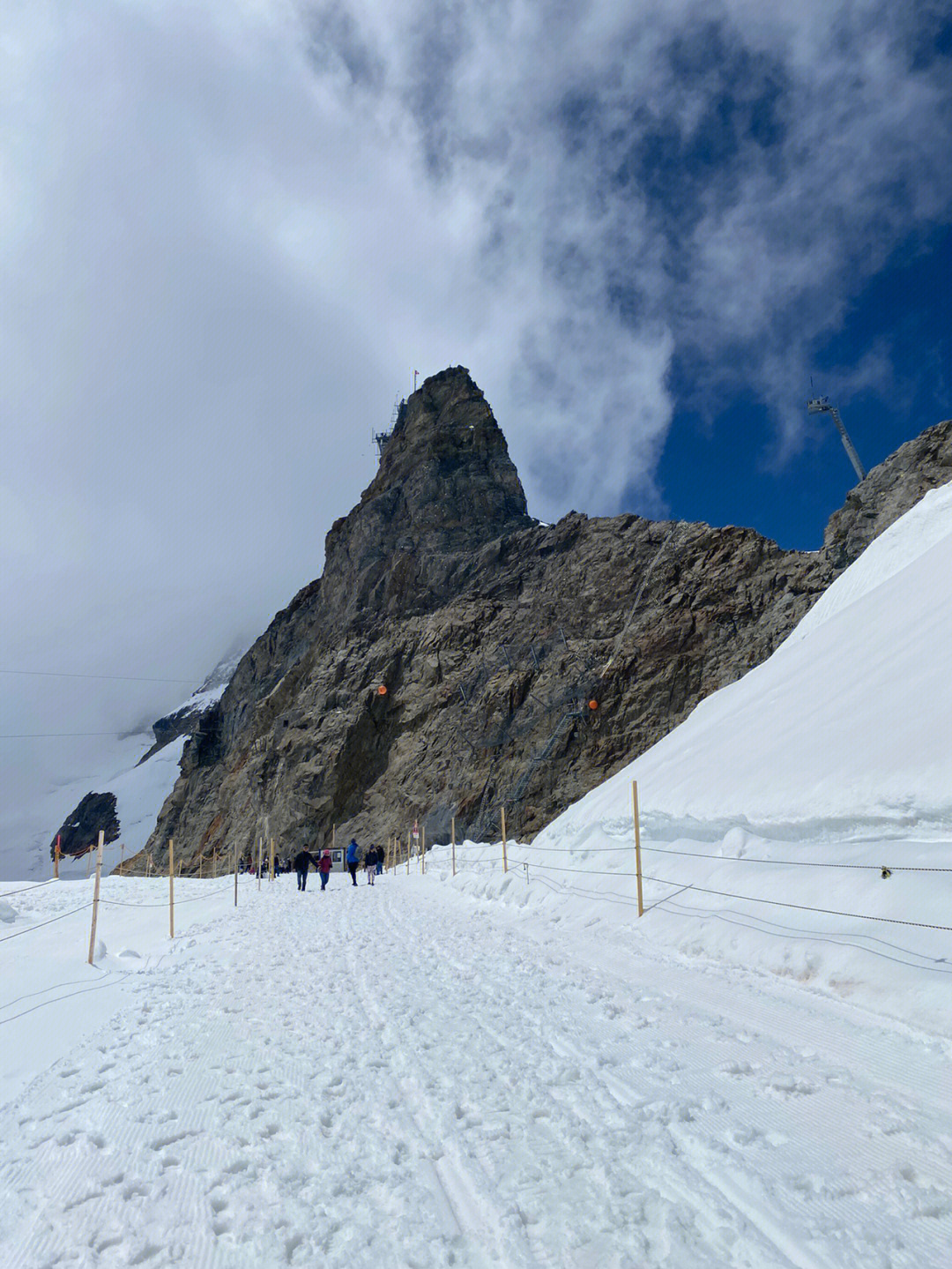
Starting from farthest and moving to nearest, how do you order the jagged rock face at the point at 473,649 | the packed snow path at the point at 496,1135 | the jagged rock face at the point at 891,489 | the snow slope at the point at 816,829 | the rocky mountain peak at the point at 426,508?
1. the rocky mountain peak at the point at 426,508
2. the jagged rock face at the point at 473,649
3. the jagged rock face at the point at 891,489
4. the snow slope at the point at 816,829
5. the packed snow path at the point at 496,1135

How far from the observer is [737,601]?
137 feet

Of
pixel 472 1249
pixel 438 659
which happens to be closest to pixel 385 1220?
pixel 472 1249

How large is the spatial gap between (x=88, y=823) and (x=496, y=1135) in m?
160

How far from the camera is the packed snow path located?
8.96 ft

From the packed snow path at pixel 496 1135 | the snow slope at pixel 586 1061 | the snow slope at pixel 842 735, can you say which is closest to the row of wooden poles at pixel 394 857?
the snow slope at pixel 586 1061

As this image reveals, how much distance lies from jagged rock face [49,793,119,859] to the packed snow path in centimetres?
14443

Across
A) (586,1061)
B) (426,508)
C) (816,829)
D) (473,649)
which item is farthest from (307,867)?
(426,508)

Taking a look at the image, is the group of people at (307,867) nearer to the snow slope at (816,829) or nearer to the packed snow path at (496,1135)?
the snow slope at (816,829)

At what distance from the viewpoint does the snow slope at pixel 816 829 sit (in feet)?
19.1

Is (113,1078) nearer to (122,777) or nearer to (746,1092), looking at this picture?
(746,1092)

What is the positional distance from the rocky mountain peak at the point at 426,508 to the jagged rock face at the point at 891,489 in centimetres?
3427

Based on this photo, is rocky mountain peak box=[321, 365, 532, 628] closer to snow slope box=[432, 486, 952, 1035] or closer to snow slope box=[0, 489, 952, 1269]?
snow slope box=[432, 486, 952, 1035]

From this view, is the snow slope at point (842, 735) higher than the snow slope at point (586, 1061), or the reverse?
the snow slope at point (842, 735)

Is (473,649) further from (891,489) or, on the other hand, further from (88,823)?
(88,823)
